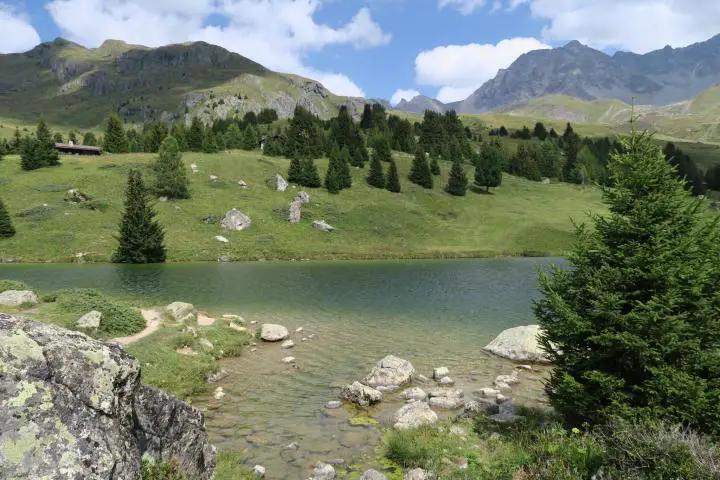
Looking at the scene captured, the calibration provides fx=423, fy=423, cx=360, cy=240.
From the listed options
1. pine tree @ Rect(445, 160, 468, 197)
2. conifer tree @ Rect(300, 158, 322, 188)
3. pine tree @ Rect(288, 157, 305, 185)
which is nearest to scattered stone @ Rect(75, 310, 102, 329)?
conifer tree @ Rect(300, 158, 322, 188)

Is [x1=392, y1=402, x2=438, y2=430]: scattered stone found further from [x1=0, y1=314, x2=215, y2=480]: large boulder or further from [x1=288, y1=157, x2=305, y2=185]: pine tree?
[x1=288, y1=157, x2=305, y2=185]: pine tree

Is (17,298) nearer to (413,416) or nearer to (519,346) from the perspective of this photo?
(413,416)

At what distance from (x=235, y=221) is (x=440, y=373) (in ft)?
216

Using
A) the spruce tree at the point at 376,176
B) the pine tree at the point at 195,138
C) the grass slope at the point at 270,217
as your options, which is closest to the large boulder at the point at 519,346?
the grass slope at the point at 270,217

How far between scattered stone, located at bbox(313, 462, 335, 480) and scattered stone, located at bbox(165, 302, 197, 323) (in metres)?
18.7

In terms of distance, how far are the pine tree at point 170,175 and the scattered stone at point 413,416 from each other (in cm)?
8075

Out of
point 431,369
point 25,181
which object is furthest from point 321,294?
point 25,181

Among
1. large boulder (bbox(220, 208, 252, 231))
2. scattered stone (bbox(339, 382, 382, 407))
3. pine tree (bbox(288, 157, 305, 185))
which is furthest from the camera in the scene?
pine tree (bbox(288, 157, 305, 185))

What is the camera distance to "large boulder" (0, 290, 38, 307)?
25.8 metres

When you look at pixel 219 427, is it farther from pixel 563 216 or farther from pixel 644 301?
pixel 563 216

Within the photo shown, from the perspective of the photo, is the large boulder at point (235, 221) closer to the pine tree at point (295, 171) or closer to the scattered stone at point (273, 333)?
the pine tree at point (295, 171)

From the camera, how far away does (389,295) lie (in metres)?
42.5

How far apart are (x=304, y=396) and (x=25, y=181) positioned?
95.6 metres

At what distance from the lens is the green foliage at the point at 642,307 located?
9930 mm
